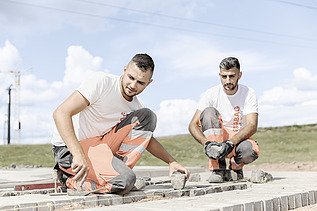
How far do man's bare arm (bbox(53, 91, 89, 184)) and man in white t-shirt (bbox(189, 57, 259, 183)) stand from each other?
5.52 feet

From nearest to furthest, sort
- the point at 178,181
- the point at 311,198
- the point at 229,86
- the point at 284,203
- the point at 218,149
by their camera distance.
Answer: the point at 284,203
the point at 311,198
the point at 178,181
the point at 218,149
the point at 229,86

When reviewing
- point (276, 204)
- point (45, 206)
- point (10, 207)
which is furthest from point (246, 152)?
point (10, 207)

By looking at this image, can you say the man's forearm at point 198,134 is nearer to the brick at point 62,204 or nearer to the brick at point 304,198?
the brick at point 304,198

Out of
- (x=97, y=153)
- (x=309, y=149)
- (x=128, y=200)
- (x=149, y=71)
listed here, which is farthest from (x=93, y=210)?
(x=309, y=149)

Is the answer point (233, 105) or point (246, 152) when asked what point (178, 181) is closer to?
point (246, 152)

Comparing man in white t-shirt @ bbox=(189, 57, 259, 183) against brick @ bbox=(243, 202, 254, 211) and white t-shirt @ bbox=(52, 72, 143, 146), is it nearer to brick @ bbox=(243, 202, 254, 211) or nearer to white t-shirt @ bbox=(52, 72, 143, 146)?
white t-shirt @ bbox=(52, 72, 143, 146)

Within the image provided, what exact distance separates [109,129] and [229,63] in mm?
1723

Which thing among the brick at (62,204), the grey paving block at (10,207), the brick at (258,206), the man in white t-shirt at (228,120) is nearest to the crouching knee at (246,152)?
the man in white t-shirt at (228,120)

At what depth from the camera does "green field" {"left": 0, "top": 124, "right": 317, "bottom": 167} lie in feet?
48.8

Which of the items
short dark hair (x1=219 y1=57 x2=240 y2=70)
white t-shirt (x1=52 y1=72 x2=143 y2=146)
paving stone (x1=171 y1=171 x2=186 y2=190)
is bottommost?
paving stone (x1=171 y1=171 x2=186 y2=190)

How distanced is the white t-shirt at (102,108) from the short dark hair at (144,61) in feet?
1.02

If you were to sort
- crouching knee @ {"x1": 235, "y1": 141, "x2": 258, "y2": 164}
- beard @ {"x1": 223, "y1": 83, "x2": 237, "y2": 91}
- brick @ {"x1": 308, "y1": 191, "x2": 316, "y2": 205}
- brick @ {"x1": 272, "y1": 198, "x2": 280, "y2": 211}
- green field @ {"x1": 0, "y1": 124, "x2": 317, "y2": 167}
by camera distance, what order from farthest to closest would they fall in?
green field @ {"x1": 0, "y1": 124, "x2": 317, "y2": 167}, beard @ {"x1": 223, "y1": 83, "x2": 237, "y2": 91}, crouching knee @ {"x1": 235, "y1": 141, "x2": 258, "y2": 164}, brick @ {"x1": 308, "y1": 191, "x2": 316, "y2": 205}, brick @ {"x1": 272, "y1": 198, "x2": 280, "y2": 211}

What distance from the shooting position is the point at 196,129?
570cm


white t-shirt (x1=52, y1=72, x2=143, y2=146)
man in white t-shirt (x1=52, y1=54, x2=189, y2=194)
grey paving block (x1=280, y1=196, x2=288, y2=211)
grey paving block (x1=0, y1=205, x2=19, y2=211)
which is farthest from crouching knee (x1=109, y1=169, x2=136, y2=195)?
grey paving block (x1=280, y1=196, x2=288, y2=211)
